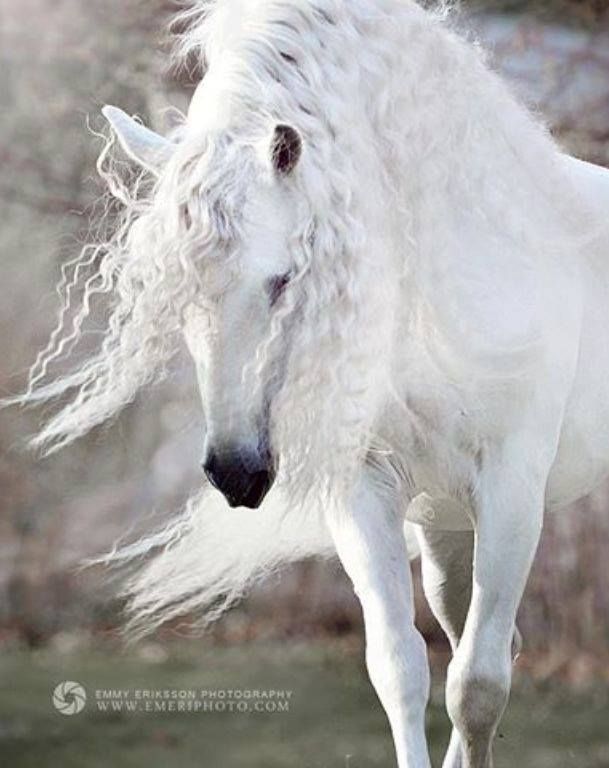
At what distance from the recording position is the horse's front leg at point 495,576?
237 centimetres

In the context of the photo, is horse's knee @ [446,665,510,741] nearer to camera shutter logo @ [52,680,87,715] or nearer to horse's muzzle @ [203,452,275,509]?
horse's muzzle @ [203,452,275,509]

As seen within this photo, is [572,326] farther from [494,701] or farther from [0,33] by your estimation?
[0,33]

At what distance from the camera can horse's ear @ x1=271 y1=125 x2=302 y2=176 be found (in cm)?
199

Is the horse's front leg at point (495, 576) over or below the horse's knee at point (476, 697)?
over

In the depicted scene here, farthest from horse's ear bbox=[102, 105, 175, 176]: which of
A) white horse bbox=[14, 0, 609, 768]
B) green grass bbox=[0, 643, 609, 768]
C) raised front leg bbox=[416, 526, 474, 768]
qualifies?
green grass bbox=[0, 643, 609, 768]

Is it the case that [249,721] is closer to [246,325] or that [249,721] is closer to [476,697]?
[476,697]

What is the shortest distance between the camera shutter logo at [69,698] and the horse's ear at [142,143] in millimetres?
2695

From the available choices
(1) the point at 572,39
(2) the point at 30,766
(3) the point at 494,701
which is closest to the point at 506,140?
(3) the point at 494,701

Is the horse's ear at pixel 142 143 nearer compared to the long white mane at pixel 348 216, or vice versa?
the long white mane at pixel 348 216

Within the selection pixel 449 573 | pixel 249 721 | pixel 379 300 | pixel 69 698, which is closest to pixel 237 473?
pixel 379 300

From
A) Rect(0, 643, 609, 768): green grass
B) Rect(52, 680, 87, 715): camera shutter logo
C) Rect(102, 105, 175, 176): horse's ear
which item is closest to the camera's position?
Rect(102, 105, 175, 176): horse's ear

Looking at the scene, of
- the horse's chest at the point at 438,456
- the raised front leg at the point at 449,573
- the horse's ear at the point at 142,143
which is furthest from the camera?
the raised front leg at the point at 449,573

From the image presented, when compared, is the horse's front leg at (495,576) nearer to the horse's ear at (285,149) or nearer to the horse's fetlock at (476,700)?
the horse's fetlock at (476,700)

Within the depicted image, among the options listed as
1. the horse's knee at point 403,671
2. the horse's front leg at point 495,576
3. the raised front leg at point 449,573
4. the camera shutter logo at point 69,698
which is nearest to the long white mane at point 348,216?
the horse's front leg at point 495,576
